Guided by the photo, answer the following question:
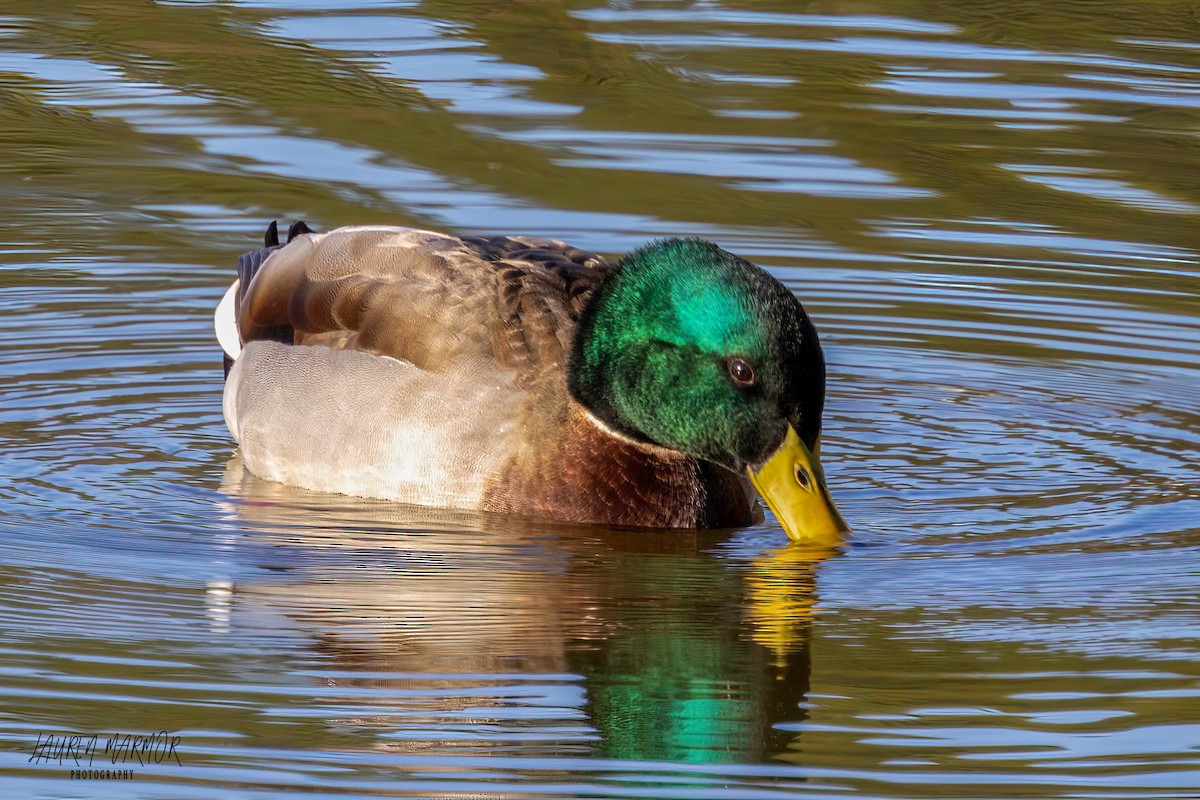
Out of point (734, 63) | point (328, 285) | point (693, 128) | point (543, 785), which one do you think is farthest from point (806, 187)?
point (543, 785)

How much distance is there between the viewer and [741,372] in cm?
741

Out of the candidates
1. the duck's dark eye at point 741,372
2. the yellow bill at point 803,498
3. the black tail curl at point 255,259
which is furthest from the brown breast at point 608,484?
the black tail curl at point 255,259

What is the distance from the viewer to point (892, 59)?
13586 millimetres

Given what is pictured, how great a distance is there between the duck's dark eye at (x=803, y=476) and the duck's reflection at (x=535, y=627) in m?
0.22

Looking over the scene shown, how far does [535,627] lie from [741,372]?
4.05 feet

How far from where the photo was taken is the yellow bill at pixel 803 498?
742cm

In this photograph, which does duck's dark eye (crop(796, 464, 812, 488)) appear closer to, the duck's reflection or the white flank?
the duck's reflection

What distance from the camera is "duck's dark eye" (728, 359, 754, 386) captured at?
738 centimetres

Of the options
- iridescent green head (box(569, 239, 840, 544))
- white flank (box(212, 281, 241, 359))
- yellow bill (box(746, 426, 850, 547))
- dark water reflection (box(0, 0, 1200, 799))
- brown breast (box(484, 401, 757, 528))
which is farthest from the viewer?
white flank (box(212, 281, 241, 359))

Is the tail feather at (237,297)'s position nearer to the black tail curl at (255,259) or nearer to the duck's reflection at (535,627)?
the black tail curl at (255,259)

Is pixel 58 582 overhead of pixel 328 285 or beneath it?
beneath

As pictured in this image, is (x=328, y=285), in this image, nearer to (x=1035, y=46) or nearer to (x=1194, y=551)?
(x=1194, y=551)

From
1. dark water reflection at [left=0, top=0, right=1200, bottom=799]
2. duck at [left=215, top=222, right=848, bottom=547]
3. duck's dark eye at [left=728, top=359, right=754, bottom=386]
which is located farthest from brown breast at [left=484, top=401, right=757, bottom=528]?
duck's dark eye at [left=728, top=359, right=754, bottom=386]

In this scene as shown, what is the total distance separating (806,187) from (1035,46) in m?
2.94
